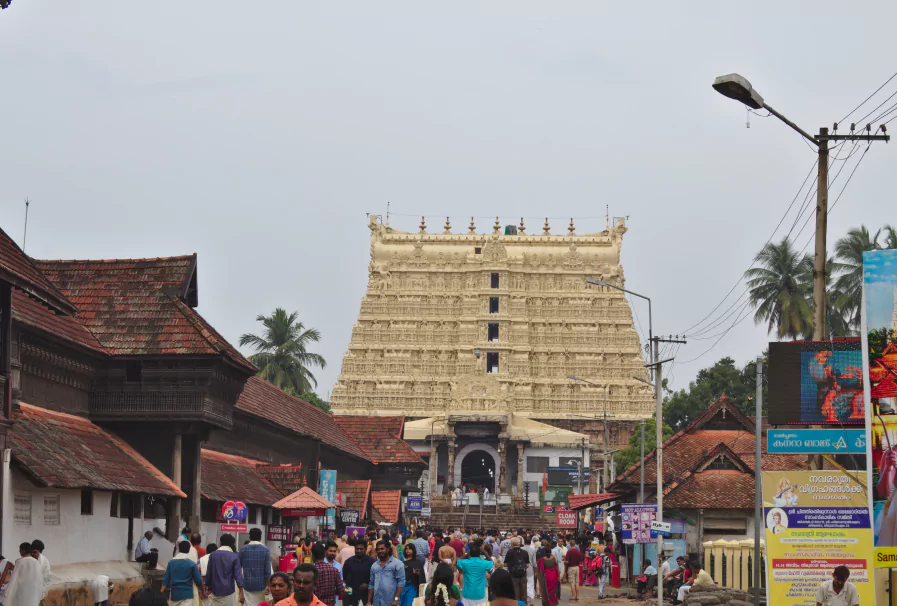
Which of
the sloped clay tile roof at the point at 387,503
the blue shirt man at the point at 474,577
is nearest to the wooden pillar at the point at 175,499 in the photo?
the blue shirt man at the point at 474,577

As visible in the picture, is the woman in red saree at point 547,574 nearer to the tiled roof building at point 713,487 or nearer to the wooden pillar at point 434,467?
the tiled roof building at point 713,487

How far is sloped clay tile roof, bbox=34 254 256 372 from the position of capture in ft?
103

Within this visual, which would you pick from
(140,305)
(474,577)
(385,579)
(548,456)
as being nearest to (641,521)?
(474,577)

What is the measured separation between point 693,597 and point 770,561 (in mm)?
7522

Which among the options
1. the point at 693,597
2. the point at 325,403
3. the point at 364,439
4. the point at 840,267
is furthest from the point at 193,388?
the point at 325,403

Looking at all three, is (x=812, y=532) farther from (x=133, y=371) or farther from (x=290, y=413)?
(x=290, y=413)

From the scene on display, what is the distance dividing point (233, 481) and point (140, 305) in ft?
22.0

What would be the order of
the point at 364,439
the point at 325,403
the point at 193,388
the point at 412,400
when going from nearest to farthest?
the point at 193,388 → the point at 364,439 → the point at 412,400 → the point at 325,403

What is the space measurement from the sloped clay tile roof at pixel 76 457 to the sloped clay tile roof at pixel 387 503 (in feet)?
87.5

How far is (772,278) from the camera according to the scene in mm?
73812

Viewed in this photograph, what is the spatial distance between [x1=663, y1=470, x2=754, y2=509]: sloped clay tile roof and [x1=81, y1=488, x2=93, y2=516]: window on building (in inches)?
723

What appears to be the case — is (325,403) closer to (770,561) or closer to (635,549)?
(635,549)

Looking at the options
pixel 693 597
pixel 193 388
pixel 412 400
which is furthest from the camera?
pixel 412 400

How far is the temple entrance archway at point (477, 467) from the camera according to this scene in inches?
3671
